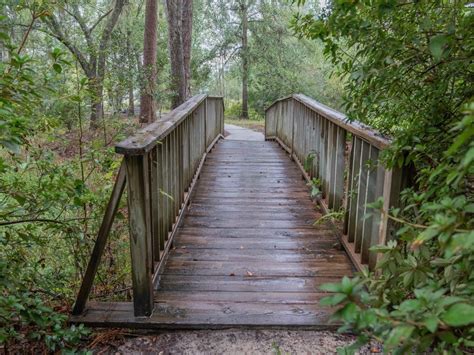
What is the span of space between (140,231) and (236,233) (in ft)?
5.19

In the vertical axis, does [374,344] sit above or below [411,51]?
below

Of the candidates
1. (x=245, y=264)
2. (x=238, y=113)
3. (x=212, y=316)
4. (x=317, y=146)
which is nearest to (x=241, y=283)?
(x=245, y=264)

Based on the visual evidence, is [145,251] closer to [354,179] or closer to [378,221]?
[378,221]

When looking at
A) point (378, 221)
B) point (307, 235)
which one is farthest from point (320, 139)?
point (378, 221)

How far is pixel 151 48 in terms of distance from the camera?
10.9 meters

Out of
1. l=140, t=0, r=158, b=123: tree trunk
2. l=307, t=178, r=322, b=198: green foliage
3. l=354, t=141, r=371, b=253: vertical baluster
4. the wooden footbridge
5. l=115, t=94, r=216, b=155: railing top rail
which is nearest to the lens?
l=115, t=94, r=216, b=155: railing top rail

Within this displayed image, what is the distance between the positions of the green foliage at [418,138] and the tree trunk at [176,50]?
6.24 metres

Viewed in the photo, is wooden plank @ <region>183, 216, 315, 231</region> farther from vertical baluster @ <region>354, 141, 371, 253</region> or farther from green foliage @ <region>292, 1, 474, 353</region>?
green foliage @ <region>292, 1, 474, 353</region>

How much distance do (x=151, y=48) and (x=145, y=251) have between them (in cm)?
950

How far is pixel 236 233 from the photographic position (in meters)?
3.78

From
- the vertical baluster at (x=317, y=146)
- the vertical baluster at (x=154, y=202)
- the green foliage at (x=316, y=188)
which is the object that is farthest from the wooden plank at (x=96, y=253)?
the vertical baluster at (x=317, y=146)

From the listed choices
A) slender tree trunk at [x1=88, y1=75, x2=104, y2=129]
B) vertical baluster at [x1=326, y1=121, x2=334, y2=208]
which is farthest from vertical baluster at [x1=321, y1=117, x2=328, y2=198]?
slender tree trunk at [x1=88, y1=75, x2=104, y2=129]

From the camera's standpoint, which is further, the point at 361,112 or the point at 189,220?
the point at 189,220

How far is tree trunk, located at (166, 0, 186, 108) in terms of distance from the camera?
8.15 m
